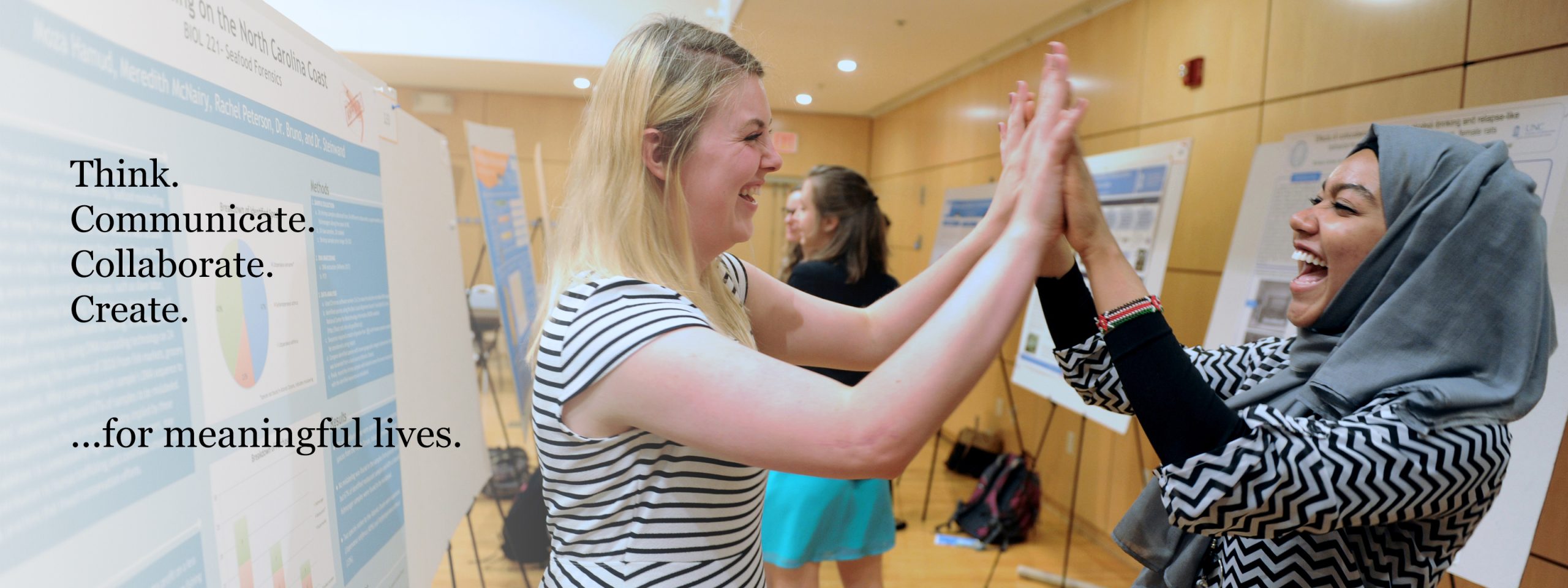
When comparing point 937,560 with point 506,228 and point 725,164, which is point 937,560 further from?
point 725,164

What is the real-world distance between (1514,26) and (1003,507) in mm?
2985

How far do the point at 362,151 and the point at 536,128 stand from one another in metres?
7.60

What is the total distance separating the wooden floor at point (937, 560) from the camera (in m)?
3.73

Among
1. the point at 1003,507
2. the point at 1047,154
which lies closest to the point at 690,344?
the point at 1047,154

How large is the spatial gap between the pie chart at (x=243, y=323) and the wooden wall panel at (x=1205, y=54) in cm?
365

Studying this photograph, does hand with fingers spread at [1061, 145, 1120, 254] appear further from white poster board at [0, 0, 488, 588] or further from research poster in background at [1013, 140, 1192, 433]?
research poster in background at [1013, 140, 1192, 433]

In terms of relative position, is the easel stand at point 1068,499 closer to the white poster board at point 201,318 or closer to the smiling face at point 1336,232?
the smiling face at point 1336,232

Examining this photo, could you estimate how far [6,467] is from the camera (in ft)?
2.05

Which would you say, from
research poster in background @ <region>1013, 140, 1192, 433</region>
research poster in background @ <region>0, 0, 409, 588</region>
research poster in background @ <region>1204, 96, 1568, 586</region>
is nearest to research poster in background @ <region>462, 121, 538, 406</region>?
research poster in background @ <region>0, 0, 409, 588</region>

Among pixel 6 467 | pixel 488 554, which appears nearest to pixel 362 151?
pixel 6 467

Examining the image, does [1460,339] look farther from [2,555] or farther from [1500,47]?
[1500,47]

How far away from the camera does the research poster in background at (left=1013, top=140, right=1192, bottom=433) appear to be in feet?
11.2

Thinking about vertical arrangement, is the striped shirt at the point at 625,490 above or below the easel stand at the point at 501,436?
above

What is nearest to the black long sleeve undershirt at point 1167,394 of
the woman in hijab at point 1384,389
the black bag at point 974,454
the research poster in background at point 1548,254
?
the woman in hijab at point 1384,389
